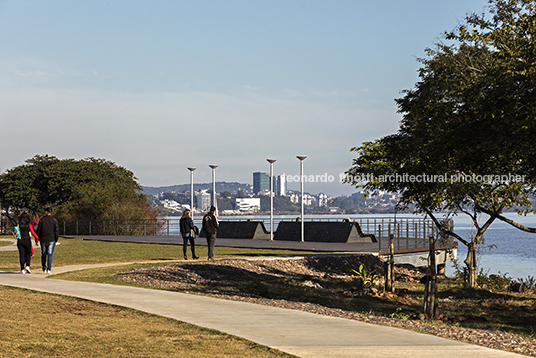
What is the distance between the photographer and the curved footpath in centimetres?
711

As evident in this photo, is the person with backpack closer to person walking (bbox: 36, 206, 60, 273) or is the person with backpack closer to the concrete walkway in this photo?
person walking (bbox: 36, 206, 60, 273)

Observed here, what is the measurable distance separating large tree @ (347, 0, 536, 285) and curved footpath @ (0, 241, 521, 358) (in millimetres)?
5022

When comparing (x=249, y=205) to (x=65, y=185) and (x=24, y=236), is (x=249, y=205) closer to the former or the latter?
(x=65, y=185)

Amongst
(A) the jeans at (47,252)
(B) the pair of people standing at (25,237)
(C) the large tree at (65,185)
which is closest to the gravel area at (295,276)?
(A) the jeans at (47,252)

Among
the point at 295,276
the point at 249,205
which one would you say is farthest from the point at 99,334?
the point at 249,205

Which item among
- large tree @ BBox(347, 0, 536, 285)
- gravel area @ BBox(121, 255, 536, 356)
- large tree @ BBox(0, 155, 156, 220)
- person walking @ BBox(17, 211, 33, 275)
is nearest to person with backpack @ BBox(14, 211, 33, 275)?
person walking @ BBox(17, 211, 33, 275)

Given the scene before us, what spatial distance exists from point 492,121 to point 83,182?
5158 cm

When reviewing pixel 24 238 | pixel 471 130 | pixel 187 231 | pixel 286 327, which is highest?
pixel 471 130

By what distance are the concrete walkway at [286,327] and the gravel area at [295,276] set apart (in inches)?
25.0

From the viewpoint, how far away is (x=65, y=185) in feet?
191

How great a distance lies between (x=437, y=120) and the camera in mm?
15148

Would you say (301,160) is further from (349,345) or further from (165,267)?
(349,345)

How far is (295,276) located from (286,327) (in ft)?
35.4

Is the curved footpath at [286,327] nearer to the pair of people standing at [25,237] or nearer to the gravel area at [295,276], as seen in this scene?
the gravel area at [295,276]
